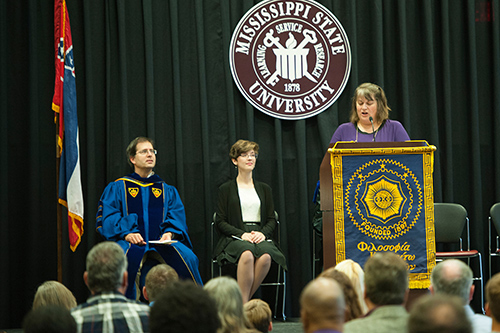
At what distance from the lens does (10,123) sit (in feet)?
19.6

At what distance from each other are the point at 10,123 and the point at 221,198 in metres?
2.10

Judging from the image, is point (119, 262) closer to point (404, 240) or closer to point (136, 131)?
point (404, 240)

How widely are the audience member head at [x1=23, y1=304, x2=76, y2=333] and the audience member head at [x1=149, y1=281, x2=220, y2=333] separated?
0.95 ft

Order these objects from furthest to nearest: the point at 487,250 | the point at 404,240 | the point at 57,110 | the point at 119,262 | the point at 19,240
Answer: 1. the point at 487,250
2. the point at 19,240
3. the point at 57,110
4. the point at 404,240
5. the point at 119,262

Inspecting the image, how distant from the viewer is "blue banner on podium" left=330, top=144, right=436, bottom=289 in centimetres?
404

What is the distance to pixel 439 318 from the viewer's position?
5.32ft

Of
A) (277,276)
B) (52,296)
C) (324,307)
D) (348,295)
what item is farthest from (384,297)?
(277,276)

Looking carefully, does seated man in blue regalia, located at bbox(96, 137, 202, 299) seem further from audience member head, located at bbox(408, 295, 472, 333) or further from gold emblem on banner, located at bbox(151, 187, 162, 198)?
audience member head, located at bbox(408, 295, 472, 333)

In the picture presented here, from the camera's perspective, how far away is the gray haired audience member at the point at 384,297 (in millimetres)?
2195

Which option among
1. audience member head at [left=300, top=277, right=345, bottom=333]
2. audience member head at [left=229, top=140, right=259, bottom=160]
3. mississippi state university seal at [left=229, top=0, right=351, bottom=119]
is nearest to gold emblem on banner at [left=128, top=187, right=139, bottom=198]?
audience member head at [left=229, top=140, right=259, bottom=160]

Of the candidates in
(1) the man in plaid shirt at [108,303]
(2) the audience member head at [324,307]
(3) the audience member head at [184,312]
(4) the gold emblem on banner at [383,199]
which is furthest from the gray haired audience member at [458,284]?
(4) the gold emblem on banner at [383,199]

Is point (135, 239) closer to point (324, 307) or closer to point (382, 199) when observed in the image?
point (382, 199)

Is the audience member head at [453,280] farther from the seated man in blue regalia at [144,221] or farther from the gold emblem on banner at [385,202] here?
the seated man in blue regalia at [144,221]

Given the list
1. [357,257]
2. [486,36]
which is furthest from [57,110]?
[486,36]
